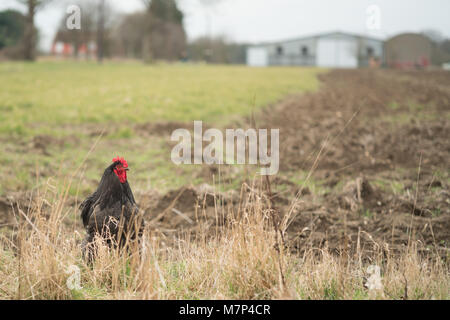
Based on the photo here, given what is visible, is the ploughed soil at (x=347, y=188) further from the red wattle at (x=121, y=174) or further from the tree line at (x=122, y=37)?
the tree line at (x=122, y=37)

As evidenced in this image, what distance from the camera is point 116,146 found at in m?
8.17

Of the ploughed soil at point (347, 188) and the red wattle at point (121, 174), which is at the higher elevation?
the red wattle at point (121, 174)

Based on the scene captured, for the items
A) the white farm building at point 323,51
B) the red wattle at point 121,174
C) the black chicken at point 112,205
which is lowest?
the black chicken at point 112,205

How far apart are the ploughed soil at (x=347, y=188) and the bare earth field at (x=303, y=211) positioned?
0.02 m

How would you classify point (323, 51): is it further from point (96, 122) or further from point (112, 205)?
point (112, 205)

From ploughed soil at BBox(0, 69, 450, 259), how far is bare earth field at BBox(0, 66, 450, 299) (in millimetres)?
20

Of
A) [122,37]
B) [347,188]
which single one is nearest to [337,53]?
[122,37]

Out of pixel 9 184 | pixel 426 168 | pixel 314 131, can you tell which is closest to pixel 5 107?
pixel 9 184

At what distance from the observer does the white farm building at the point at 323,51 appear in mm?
57219

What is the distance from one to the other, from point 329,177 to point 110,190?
3.65 metres

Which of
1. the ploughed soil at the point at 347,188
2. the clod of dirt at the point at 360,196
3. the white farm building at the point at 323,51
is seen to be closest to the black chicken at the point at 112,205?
the ploughed soil at the point at 347,188

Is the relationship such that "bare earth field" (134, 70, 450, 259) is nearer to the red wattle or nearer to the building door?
the red wattle

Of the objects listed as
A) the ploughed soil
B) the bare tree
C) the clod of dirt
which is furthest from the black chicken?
the bare tree

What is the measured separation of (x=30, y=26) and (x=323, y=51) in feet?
137
